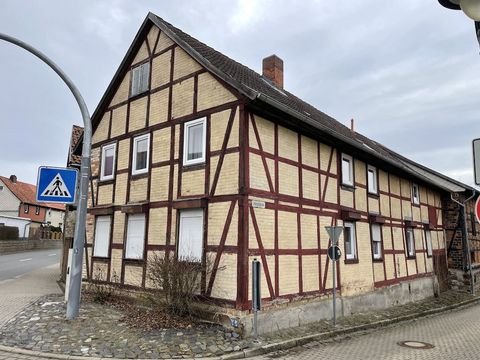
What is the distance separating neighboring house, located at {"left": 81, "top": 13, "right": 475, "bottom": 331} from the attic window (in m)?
0.06

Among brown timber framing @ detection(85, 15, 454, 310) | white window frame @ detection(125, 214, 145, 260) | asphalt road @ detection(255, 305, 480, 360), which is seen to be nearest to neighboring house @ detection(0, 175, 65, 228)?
white window frame @ detection(125, 214, 145, 260)

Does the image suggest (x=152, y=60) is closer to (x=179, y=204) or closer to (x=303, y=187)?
(x=179, y=204)

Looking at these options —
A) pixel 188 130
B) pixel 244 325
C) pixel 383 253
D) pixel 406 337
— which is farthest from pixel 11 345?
pixel 383 253

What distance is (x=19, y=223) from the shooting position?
46906 millimetres

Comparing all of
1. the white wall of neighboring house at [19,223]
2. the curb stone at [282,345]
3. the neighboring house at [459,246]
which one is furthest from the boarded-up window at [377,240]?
the white wall of neighboring house at [19,223]

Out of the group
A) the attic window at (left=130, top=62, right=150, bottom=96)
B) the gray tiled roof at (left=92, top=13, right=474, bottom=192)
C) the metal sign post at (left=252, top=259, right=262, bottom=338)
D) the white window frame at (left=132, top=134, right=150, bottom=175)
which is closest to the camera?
the metal sign post at (left=252, top=259, right=262, bottom=338)

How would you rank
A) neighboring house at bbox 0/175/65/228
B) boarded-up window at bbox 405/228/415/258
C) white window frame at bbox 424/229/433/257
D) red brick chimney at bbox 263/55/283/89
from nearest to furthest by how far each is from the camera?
boarded-up window at bbox 405/228/415/258 → red brick chimney at bbox 263/55/283/89 → white window frame at bbox 424/229/433/257 → neighboring house at bbox 0/175/65/228

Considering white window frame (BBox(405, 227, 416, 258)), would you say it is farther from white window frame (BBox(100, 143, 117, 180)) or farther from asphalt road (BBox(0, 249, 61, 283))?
asphalt road (BBox(0, 249, 61, 283))

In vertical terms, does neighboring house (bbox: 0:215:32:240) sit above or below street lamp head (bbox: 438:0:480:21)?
above

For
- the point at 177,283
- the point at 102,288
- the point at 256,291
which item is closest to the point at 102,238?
the point at 102,288

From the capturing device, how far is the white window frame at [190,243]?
10172mm

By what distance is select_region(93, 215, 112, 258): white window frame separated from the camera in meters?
13.2

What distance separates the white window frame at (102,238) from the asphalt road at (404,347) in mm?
7201

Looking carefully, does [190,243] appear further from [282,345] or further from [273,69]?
[273,69]
